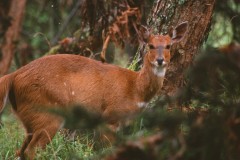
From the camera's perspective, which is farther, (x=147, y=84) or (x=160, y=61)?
(x=147, y=84)

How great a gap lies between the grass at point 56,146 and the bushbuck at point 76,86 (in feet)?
0.57

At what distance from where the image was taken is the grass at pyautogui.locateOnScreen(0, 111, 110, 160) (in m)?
7.55

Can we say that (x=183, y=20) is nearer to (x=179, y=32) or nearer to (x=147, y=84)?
(x=179, y=32)

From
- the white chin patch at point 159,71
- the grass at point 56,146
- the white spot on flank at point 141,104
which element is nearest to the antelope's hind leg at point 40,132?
the grass at point 56,146

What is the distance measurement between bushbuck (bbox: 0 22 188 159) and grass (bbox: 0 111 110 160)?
17 cm

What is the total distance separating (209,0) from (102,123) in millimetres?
5497

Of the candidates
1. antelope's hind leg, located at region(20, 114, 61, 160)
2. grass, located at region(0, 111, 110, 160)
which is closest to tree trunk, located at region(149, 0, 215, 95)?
grass, located at region(0, 111, 110, 160)

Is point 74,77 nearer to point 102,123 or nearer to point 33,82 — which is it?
point 33,82

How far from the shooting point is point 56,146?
7938 millimetres

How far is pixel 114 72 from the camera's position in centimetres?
873

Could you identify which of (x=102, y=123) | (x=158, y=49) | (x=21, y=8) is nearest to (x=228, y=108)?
(x=102, y=123)

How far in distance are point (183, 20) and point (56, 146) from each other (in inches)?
93.2

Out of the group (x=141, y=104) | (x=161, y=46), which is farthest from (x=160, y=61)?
(x=141, y=104)

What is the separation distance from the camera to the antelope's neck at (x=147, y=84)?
8.70 m
